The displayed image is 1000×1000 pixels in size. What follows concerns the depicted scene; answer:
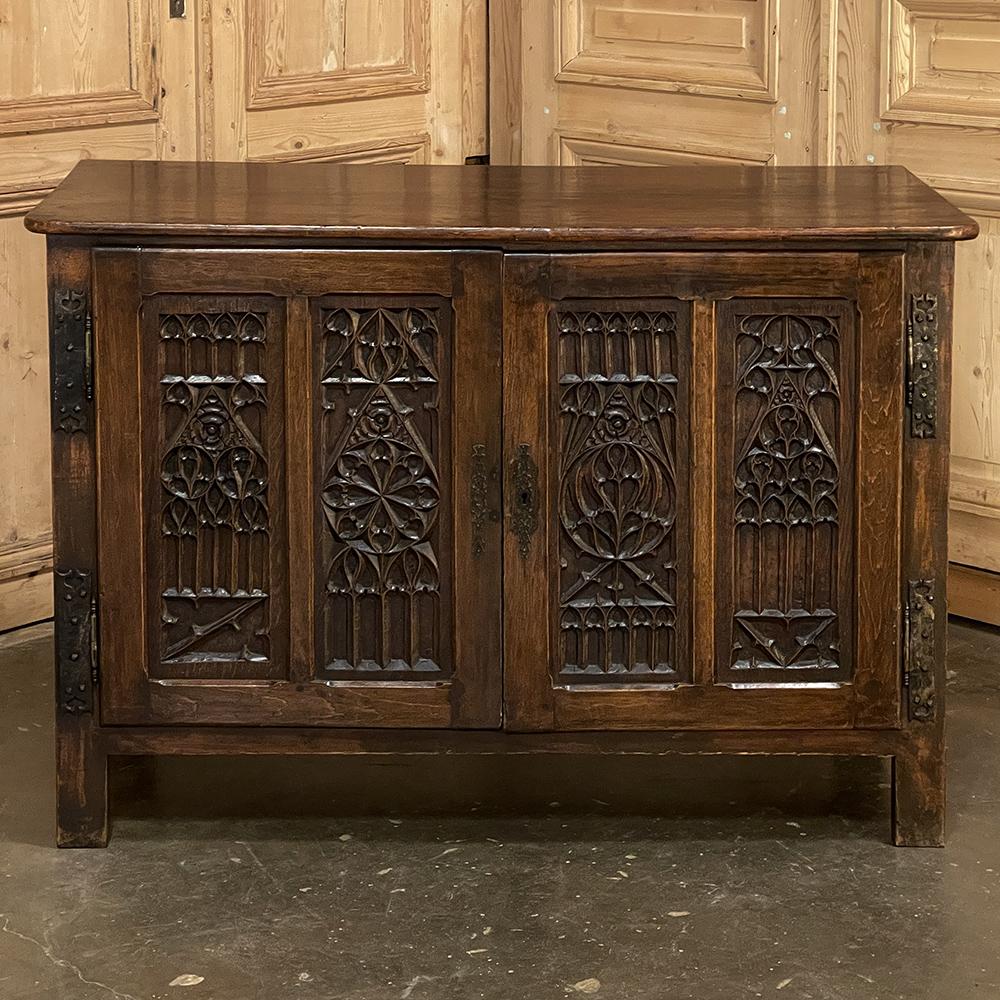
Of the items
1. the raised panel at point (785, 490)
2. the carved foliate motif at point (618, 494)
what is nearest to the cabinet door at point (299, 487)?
the carved foliate motif at point (618, 494)

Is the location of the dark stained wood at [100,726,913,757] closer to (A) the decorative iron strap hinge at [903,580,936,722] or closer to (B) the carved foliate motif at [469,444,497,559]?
(A) the decorative iron strap hinge at [903,580,936,722]

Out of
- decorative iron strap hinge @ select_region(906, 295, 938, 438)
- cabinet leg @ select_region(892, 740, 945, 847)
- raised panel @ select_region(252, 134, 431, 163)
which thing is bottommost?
cabinet leg @ select_region(892, 740, 945, 847)

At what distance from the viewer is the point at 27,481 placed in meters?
3.57

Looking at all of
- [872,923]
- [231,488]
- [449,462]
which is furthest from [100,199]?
[872,923]

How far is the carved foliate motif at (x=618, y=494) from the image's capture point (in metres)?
2.52

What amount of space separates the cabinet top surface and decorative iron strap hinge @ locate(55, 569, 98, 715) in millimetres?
489

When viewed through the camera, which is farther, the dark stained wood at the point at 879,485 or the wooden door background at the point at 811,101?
the wooden door background at the point at 811,101

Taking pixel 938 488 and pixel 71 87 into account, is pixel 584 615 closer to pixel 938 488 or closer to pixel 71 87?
pixel 938 488

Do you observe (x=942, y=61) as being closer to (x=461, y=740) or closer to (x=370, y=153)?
(x=370, y=153)

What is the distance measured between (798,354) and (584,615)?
46cm

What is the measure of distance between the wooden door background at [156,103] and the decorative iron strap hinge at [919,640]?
177cm

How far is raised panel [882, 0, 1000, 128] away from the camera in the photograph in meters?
3.43

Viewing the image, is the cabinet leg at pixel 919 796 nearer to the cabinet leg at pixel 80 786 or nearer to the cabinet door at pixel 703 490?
the cabinet door at pixel 703 490

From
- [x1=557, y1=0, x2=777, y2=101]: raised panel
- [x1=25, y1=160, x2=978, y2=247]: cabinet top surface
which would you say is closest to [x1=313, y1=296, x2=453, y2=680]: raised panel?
[x1=25, y1=160, x2=978, y2=247]: cabinet top surface
